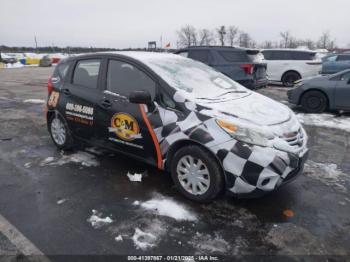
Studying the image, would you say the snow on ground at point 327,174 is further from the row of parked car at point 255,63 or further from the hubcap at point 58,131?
the row of parked car at point 255,63

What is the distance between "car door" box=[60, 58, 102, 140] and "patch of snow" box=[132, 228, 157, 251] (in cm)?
197

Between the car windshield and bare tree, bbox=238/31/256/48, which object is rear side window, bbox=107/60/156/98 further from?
bare tree, bbox=238/31/256/48

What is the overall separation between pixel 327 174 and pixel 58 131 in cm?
426

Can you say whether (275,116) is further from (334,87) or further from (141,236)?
(334,87)

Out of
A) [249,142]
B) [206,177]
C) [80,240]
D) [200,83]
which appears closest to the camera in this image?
[80,240]

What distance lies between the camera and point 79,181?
4074mm

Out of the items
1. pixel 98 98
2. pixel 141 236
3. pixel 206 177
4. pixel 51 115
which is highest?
pixel 98 98

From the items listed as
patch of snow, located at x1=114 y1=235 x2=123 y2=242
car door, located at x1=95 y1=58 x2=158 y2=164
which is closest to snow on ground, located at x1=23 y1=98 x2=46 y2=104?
car door, located at x1=95 y1=58 x2=158 y2=164

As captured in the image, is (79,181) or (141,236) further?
(79,181)

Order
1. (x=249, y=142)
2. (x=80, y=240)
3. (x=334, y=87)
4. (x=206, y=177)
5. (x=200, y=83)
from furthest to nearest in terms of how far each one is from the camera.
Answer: (x=334, y=87) < (x=200, y=83) < (x=206, y=177) < (x=249, y=142) < (x=80, y=240)

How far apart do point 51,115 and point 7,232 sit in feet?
8.77

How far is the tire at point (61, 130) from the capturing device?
16.2ft

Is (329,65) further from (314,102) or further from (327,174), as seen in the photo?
(327,174)

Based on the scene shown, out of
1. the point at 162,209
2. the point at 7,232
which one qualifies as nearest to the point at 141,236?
the point at 162,209
